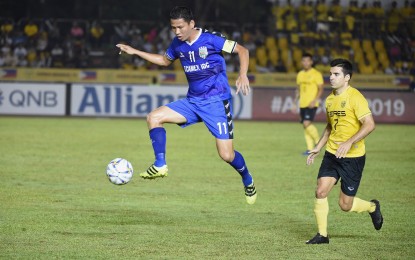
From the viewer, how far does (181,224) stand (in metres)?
9.75

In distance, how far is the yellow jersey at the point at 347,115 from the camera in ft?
28.0

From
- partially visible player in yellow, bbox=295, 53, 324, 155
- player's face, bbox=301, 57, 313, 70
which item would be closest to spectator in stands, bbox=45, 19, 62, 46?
partially visible player in yellow, bbox=295, 53, 324, 155

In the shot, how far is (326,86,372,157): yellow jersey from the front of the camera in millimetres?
8541

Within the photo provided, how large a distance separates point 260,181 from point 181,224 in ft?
15.2

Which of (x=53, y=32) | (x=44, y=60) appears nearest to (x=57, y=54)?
(x=44, y=60)

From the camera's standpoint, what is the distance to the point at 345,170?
8586mm

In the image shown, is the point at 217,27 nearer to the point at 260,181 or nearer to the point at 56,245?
the point at 260,181

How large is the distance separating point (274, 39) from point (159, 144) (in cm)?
2384

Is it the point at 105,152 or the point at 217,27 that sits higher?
the point at 217,27

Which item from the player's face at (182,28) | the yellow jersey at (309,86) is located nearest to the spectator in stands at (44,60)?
the yellow jersey at (309,86)

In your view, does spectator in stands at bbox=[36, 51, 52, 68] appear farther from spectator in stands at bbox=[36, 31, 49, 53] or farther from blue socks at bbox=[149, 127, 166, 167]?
blue socks at bbox=[149, 127, 166, 167]

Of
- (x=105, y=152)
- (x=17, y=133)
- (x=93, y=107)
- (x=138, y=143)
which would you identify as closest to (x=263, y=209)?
(x=105, y=152)

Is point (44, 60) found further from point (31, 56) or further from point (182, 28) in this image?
point (182, 28)

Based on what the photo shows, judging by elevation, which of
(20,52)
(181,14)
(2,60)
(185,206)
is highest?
(181,14)
